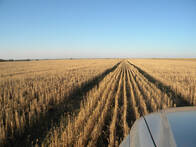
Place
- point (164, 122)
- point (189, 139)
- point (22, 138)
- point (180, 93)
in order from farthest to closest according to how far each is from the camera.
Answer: point (180, 93) < point (22, 138) < point (164, 122) < point (189, 139)

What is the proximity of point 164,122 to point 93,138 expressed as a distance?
5.47ft

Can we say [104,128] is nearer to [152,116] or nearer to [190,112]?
[152,116]

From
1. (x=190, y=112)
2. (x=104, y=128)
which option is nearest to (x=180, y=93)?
(x=104, y=128)

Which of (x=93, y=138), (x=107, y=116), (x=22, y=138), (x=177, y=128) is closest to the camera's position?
(x=177, y=128)

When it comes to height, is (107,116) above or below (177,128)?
below

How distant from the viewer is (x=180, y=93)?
5.80 meters

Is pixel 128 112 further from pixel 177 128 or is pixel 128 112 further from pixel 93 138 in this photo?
pixel 177 128

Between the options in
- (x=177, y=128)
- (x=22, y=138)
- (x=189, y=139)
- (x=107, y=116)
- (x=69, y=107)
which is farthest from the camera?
(x=69, y=107)

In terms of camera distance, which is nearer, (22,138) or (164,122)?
(164,122)

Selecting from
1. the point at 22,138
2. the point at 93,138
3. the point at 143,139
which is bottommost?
the point at 22,138

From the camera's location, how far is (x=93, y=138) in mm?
2393

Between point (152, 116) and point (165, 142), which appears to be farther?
point (152, 116)

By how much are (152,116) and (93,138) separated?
1.51 meters

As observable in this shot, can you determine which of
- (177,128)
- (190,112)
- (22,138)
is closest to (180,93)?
(190,112)
